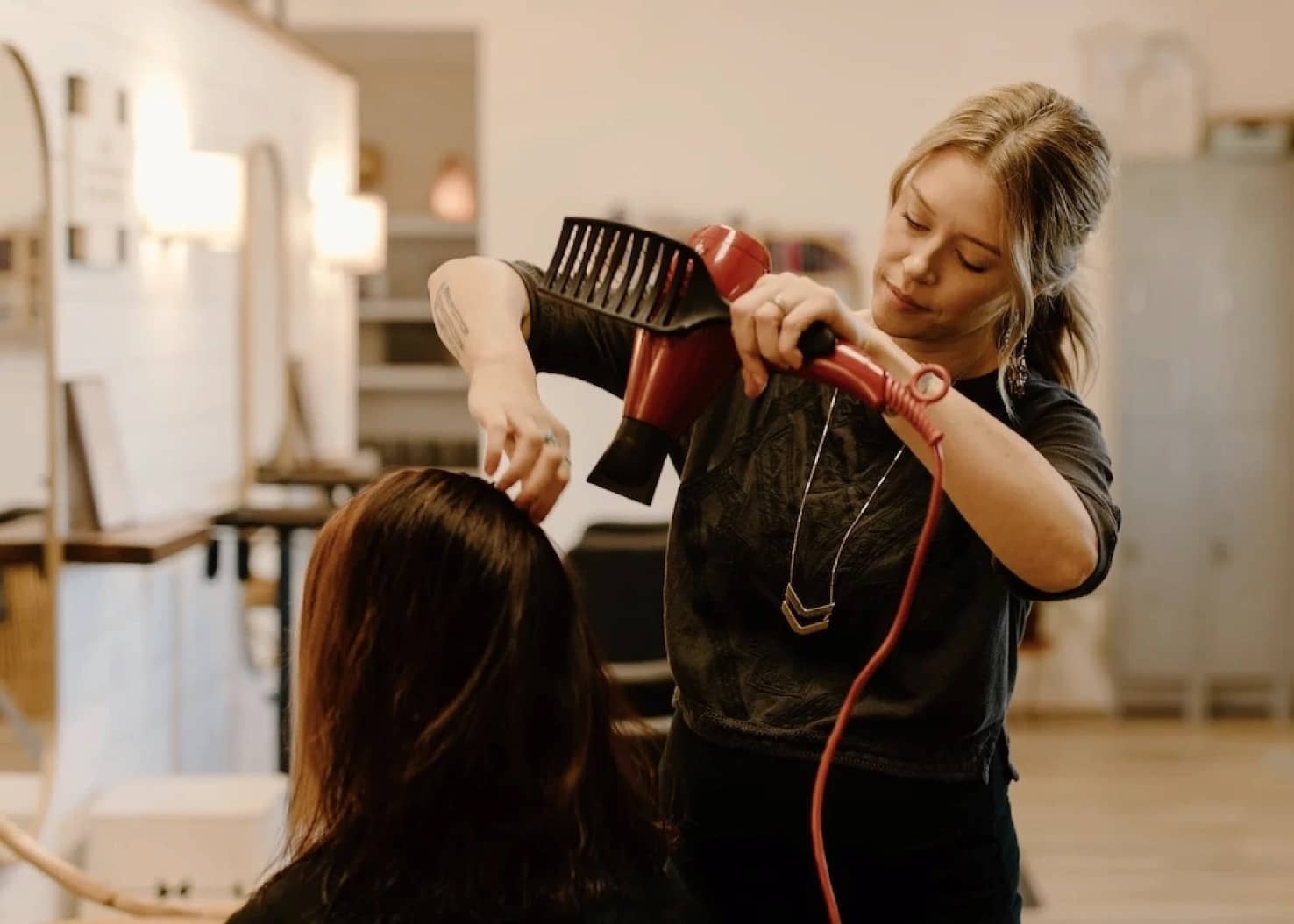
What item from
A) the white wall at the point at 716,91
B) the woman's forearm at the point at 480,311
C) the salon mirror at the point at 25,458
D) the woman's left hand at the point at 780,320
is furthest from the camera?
the white wall at the point at 716,91

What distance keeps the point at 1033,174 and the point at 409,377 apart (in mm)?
5512

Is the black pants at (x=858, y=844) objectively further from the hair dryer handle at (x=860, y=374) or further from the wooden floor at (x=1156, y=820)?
the wooden floor at (x=1156, y=820)

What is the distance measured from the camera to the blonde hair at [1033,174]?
3.46 ft

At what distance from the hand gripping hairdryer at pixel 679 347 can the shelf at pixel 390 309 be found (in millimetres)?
5440

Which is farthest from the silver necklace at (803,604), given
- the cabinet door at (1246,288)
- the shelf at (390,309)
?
the shelf at (390,309)

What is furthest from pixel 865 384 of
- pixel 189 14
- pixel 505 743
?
pixel 189 14

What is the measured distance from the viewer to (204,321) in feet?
11.3

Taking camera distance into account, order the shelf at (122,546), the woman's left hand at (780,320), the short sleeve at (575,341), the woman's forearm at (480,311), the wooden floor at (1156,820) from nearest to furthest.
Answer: the woman's left hand at (780,320), the woman's forearm at (480,311), the short sleeve at (575,341), the shelf at (122,546), the wooden floor at (1156,820)

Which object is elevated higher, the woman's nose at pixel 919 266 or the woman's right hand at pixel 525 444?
the woman's nose at pixel 919 266

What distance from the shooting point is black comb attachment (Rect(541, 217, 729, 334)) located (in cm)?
94

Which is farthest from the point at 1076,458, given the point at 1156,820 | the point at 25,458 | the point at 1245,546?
the point at 1245,546

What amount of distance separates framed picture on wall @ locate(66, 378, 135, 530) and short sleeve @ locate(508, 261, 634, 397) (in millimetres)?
1690

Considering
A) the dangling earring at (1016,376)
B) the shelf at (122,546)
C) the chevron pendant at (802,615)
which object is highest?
the dangling earring at (1016,376)

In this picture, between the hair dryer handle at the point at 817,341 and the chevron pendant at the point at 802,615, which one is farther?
the chevron pendant at the point at 802,615
